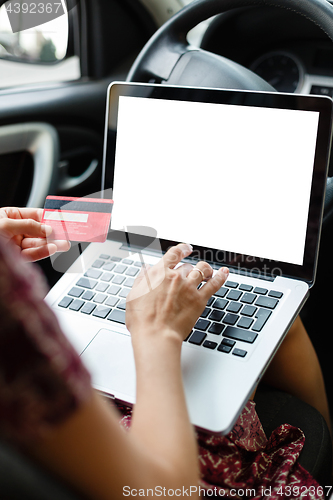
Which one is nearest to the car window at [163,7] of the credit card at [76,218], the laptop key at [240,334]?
the credit card at [76,218]

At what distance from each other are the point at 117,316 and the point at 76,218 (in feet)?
0.57

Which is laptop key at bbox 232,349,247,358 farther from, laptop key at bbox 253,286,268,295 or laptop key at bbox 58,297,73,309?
laptop key at bbox 58,297,73,309

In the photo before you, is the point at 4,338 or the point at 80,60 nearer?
the point at 4,338

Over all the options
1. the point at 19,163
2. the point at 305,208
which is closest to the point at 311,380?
the point at 305,208

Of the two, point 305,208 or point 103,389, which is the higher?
point 305,208

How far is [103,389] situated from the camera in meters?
0.55

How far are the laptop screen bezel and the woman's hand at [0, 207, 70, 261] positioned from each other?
15 cm

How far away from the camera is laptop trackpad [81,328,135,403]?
553 mm

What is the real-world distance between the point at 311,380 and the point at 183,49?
725 mm

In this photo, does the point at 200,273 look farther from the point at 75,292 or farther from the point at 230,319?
the point at 75,292

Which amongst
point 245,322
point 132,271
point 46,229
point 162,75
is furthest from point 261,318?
point 162,75

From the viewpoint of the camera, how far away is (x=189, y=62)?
2.87ft

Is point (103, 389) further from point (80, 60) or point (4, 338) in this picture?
point (80, 60)

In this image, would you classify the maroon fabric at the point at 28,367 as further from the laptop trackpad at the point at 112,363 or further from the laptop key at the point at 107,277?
the laptop key at the point at 107,277
